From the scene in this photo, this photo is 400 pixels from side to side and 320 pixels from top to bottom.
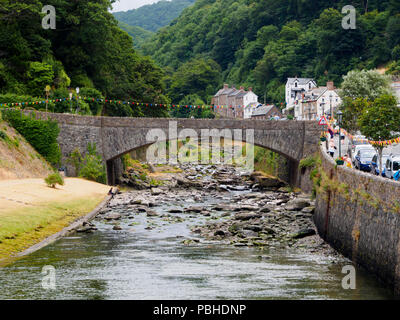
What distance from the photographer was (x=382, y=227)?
70.2ft

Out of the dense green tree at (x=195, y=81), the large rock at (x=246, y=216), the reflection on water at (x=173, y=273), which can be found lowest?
the large rock at (x=246, y=216)

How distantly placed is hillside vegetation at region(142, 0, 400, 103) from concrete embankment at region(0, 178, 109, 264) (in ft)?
276

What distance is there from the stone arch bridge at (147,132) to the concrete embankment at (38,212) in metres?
7.98

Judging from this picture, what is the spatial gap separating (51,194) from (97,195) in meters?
7.25

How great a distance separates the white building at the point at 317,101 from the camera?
359 ft

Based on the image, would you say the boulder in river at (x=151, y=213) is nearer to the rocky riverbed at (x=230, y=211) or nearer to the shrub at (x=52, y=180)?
the rocky riverbed at (x=230, y=211)

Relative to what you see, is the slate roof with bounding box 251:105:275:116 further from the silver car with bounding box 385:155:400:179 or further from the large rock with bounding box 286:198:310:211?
the silver car with bounding box 385:155:400:179

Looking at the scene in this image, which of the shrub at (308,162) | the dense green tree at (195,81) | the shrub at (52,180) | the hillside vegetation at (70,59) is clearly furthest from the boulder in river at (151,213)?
the dense green tree at (195,81)

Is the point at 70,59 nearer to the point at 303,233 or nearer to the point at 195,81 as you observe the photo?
the point at 303,233

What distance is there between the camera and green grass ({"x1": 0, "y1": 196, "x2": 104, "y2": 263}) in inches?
1031

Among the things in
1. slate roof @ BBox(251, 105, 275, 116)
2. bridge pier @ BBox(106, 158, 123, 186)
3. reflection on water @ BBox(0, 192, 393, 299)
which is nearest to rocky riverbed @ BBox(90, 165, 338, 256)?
reflection on water @ BBox(0, 192, 393, 299)

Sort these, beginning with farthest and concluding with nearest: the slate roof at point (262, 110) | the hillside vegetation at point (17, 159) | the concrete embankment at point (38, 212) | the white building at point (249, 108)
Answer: the white building at point (249, 108)
the slate roof at point (262, 110)
the hillside vegetation at point (17, 159)
the concrete embankment at point (38, 212)

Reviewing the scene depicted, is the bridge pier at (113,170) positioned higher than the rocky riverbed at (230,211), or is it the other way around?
Answer: the bridge pier at (113,170)
